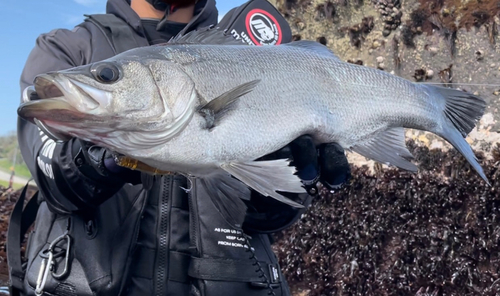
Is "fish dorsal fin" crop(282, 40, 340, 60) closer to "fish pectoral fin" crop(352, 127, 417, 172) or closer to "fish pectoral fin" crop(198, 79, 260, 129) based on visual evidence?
"fish pectoral fin" crop(352, 127, 417, 172)

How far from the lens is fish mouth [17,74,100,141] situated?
59.4 inches

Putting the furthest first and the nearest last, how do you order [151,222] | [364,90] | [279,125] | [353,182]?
[353,182]
[151,222]
[364,90]
[279,125]

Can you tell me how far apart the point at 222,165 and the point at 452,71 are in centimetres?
440

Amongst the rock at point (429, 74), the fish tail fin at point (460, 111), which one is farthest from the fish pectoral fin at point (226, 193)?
the rock at point (429, 74)

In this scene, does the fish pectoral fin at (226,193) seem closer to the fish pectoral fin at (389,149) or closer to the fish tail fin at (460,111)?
the fish pectoral fin at (389,149)

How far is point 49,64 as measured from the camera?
90.1 inches

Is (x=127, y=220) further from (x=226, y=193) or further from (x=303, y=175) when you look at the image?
(x=303, y=175)

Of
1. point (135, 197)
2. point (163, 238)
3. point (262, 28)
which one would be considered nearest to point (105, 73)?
point (135, 197)

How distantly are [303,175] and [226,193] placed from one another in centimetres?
48

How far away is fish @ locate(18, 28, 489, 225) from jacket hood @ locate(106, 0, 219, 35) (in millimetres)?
550

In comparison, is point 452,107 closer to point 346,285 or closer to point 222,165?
point 222,165

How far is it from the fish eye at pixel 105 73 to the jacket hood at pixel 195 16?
87cm

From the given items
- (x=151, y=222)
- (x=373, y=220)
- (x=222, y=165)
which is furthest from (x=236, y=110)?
(x=373, y=220)

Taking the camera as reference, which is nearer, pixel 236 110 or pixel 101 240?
pixel 236 110
